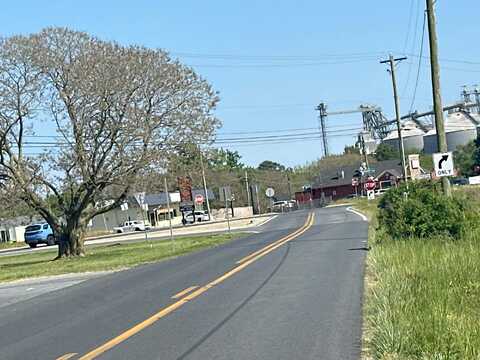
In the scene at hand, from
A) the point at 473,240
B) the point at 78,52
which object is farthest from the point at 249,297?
the point at 78,52

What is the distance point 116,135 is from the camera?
35.0m

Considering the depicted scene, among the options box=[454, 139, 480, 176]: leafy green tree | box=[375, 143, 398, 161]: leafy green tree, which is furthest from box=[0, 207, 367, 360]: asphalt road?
box=[375, 143, 398, 161]: leafy green tree

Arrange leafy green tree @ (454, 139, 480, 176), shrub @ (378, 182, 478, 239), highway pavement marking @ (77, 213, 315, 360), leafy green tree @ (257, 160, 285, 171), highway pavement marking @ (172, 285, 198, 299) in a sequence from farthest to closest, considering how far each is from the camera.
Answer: leafy green tree @ (257, 160, 285, 171) < leafy green tree @ (454, 139, 480, 176) < shrub @ (378, 182, 478, 239) < highway pavement marking @ (172, 285, 198, 299) < highway pavement marking @ (77, 213, 315, 360)

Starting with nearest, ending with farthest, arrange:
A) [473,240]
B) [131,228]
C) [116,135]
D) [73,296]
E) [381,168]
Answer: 1. [73,296]
2. [473,240]
3. [116,135]
4. [131,228]
5. [381,168]

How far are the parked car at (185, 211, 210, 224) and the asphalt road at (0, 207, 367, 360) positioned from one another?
2913 inches

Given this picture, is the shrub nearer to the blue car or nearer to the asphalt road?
the asphalt road

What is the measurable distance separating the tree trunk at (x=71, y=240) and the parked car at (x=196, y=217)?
185 ft

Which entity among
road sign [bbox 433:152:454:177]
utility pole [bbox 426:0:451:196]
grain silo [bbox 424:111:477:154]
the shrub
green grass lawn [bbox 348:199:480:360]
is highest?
grain silo [bbox 424:111:477:154]

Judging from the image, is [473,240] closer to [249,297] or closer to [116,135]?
[249,297]

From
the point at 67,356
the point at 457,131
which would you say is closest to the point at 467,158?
the point at 457,131

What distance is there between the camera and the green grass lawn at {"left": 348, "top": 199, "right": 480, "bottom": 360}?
8023mm

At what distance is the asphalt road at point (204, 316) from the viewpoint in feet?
30.6

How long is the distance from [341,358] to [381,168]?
4459 inches

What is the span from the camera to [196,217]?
317 feet
